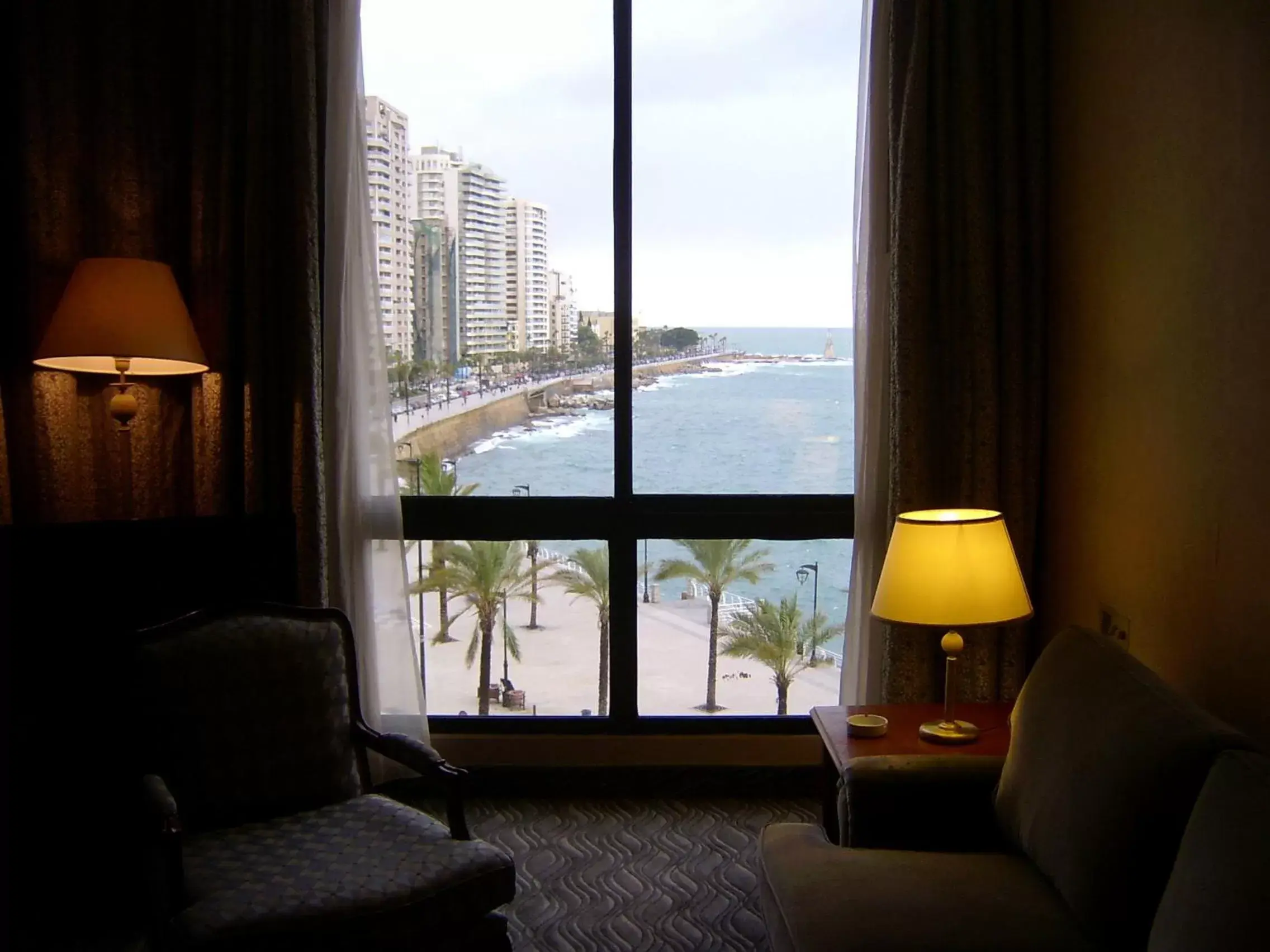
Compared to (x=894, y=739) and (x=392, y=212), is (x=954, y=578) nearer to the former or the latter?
(x=894, y=739)

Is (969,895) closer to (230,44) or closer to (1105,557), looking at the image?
(1105,557)

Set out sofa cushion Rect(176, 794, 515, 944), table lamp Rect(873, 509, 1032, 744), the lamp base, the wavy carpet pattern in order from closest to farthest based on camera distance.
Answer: sofa cushion Rect(176, 794, 515, 944) → table lamp Rect(873, 509, 1032, 744) → the lamp base → the wavy carpet pattern

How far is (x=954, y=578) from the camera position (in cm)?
237

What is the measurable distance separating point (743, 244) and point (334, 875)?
94.0 inches

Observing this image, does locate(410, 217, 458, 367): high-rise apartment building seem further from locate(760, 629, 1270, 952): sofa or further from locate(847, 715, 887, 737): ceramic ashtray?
locate(760, 629, 1270, 952): sofa

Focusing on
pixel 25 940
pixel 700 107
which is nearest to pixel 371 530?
pixel 25 940

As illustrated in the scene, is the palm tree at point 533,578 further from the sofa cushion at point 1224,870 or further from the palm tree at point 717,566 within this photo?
the sofa cushion at point 1224,870

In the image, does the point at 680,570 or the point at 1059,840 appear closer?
the point at 1059,840

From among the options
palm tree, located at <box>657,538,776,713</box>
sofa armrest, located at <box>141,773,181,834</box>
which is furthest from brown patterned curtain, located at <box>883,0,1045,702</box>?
sofa armrest, located at <box>141,773,181,834</box>

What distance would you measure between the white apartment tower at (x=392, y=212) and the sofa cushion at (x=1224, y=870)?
2.74 metres

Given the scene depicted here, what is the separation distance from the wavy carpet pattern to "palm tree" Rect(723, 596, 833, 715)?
1.39 ft

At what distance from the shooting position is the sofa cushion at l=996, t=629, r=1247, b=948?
1691 millimetres

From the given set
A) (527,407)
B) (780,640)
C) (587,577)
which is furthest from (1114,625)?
(527,407)

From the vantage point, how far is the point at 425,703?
362 centimetres
